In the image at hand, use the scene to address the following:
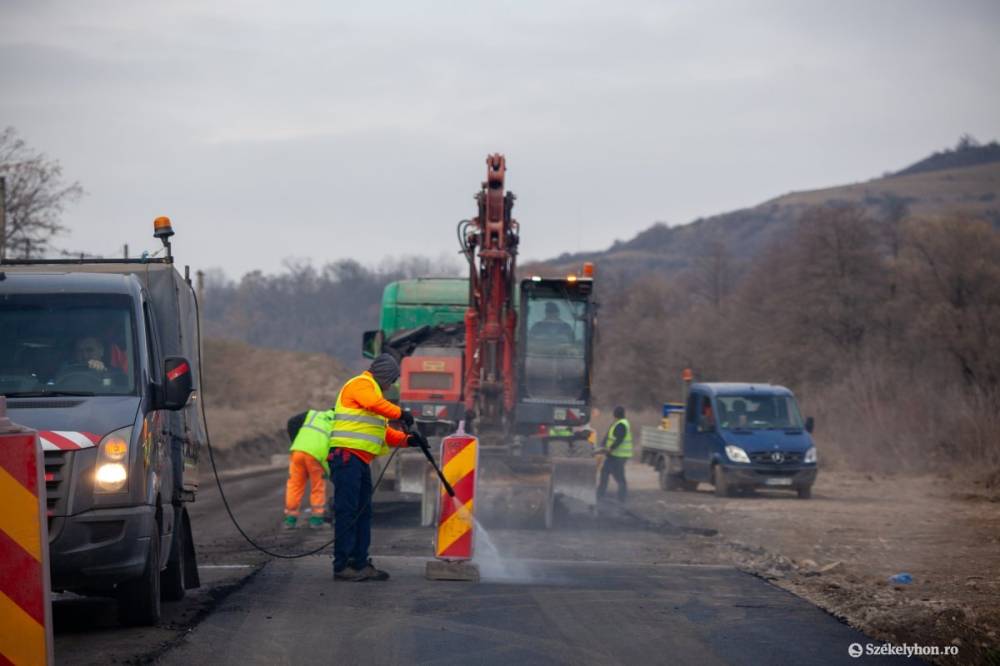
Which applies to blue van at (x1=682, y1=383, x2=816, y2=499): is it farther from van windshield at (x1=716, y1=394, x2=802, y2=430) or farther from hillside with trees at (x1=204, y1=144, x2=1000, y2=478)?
hillside with trees at (x1=204, y1=144, x2=1000, y2=478)

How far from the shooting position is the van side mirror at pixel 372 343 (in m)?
21.1

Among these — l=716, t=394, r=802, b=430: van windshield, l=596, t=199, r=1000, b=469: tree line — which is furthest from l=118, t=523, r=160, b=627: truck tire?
l=596, t=199, r=1000, b=469: tree line

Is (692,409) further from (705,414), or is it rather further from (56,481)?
(56,481)

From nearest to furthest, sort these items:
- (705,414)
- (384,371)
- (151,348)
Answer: (151,348) < (384,371) < (705,414)

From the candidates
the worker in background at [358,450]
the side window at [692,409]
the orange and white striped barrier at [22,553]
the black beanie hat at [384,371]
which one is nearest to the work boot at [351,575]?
the worker in background at [358,450]

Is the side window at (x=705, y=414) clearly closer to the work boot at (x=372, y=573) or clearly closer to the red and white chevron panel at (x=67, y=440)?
the work boot at (x=372, y=573)

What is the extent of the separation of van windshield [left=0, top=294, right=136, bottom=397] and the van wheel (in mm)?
16735

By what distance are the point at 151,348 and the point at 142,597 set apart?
5.74ft

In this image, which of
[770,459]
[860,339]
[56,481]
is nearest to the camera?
[56,481]

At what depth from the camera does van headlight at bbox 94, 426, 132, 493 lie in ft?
25.9

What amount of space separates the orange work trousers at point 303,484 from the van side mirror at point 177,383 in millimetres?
8095

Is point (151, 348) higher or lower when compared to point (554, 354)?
higher

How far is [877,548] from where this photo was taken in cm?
1498

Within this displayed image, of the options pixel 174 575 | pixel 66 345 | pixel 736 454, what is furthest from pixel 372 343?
pixel 66 345
